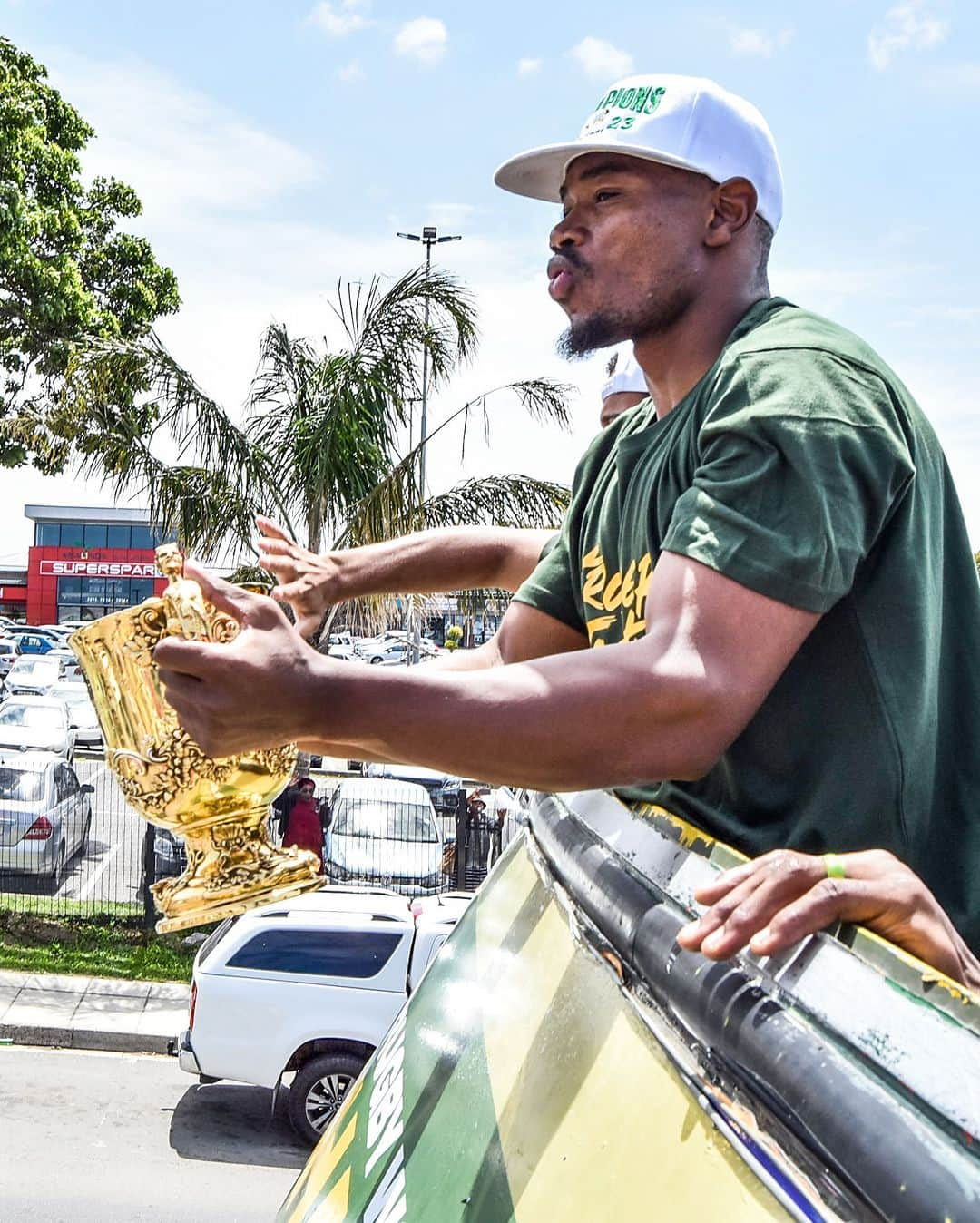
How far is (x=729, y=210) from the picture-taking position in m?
1.49

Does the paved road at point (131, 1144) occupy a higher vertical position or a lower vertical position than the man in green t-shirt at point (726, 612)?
lower

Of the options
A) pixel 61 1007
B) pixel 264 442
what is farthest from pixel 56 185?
pixel 61 1007

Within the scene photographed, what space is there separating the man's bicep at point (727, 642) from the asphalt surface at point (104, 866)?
1287 centimetres

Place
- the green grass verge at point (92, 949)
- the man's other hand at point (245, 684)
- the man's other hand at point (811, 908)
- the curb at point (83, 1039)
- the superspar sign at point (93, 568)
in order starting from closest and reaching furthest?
the man's other hand at point (811, 908) < the man's other hand at point (245, 684) < the curb at point (83, 1039) < the green grass verge at point (92, 949) < the superspar sign at point (93, 568)

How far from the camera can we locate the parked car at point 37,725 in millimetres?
19797

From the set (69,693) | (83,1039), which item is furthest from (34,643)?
(83,1039)

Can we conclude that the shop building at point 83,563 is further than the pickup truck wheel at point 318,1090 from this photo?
Yes

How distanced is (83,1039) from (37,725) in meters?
10.8

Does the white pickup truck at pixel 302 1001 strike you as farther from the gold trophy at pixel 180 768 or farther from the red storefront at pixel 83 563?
the red storefront at pixel 83 563

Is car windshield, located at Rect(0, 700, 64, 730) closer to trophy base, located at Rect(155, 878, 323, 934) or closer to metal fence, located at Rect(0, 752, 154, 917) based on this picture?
metal fence, located at Rect(0, 752, 154, 917)

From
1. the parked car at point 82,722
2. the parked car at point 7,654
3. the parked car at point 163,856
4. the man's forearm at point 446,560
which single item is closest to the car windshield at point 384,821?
the parked car at point 163,856

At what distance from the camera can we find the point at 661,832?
1.14 meters

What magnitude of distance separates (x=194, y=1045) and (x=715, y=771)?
8.10 meters

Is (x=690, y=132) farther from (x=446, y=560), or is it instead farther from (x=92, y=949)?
(x=92, y=949)
